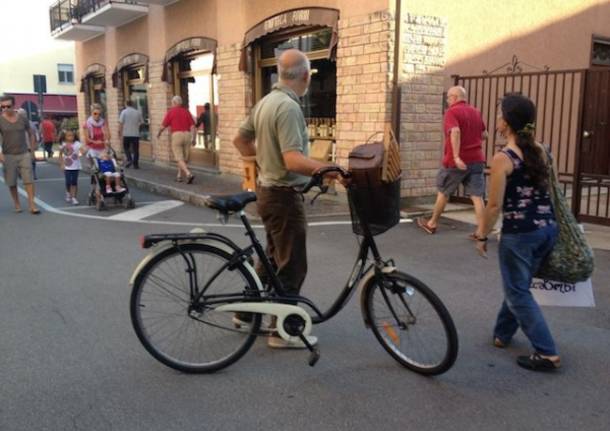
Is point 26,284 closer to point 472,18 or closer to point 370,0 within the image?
point 370,0

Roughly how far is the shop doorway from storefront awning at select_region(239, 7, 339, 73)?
194 cm

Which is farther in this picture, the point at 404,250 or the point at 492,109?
the point at 492,109

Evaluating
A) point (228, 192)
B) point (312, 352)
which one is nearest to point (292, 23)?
point (228, 192)

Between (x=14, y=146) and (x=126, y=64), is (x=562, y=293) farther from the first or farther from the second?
(x=126, y=64)

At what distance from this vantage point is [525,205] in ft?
11.8

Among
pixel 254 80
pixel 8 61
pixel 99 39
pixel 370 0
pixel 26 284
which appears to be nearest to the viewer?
pixel 26 284

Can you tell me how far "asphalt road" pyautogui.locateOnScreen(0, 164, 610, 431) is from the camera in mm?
3141

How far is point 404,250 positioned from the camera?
6875mm

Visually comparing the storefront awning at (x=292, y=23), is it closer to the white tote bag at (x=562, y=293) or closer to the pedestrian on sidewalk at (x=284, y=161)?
the pedestrian on sidewalk at (x=284, y=161)

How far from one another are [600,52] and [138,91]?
13657mm

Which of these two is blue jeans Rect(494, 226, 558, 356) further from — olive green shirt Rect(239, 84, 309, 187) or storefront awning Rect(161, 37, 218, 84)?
storefront awning Rect(161, 37, 218, 84)

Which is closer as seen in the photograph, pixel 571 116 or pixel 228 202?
pixel 228 202

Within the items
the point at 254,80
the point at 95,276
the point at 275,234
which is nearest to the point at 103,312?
the point at 95,276

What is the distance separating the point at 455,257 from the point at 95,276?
3837mm
